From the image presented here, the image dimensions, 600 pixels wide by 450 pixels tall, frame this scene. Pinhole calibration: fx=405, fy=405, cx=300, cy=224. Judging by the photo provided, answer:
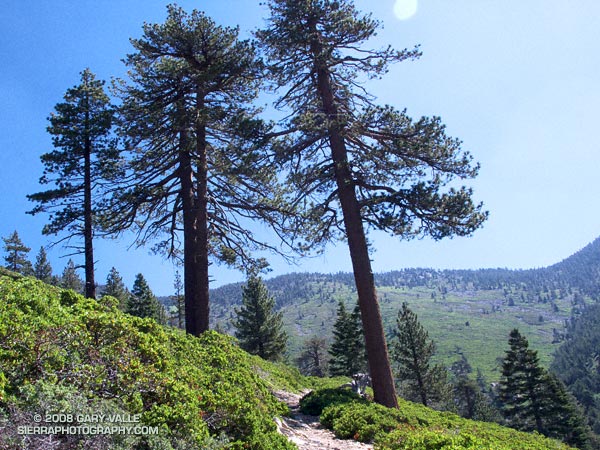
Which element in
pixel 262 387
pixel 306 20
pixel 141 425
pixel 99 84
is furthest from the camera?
pixel 99 84

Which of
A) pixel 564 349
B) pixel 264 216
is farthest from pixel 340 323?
pixel 564 349

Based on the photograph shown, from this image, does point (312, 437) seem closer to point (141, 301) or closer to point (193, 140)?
point (193, 140)

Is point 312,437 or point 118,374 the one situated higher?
point 118,374

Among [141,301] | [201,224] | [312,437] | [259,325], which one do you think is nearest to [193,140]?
[201,224]

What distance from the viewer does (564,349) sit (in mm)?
169250

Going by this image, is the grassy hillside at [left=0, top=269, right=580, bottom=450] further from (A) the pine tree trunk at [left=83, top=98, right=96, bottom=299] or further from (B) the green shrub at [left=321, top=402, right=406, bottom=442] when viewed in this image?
(A) the pine tree trunk at [left=83, top=98, right=96, bottom=299]

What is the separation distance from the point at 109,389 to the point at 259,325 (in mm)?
34000

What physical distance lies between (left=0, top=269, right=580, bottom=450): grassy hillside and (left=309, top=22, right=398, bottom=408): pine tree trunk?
414cm

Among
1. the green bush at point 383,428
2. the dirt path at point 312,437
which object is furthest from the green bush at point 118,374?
the green bush at point 383,428

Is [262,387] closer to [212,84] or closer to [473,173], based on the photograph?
[473,173]

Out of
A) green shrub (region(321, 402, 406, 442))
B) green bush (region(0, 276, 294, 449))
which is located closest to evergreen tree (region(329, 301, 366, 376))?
green shrub (region(321, 402, 406, 442))

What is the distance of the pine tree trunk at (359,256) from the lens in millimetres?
10586

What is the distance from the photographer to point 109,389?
4.09 m

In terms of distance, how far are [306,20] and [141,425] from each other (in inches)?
499
